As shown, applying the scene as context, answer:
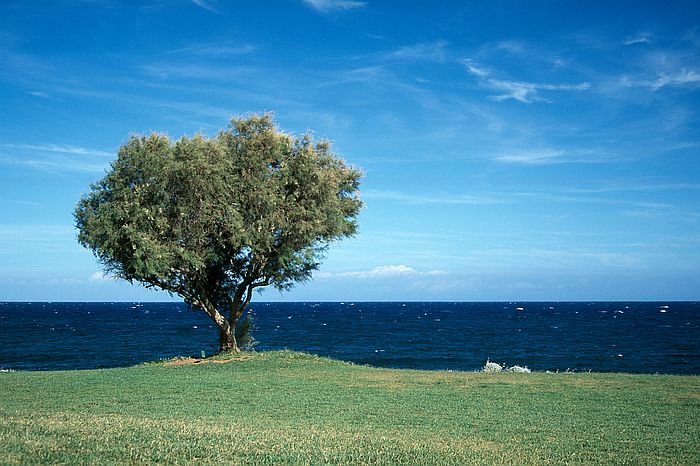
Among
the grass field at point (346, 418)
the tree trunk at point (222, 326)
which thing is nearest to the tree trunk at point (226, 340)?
the tree trunk at point (222, 326)

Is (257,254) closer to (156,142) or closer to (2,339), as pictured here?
(156,142)

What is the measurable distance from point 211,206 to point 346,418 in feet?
50.8

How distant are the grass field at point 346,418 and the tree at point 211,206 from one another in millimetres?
5816

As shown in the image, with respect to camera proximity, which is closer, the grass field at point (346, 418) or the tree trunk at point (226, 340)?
the grass field at point (346, 418)

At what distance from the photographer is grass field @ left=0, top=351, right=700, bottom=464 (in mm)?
11109

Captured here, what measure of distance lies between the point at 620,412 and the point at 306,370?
45.1ft

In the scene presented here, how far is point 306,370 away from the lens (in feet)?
88.6

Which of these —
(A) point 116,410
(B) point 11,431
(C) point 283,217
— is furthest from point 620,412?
(C) point 283,217

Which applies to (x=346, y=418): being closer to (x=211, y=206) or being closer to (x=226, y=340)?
(x=211, y=206)

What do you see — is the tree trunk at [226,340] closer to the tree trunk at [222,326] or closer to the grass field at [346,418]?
the tree trunk at [222,326]

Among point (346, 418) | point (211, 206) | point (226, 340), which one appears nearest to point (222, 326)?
point (226, 340)

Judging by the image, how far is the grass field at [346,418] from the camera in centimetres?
1111

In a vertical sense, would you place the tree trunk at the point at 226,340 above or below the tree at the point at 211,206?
below

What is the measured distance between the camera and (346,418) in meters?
15.5
